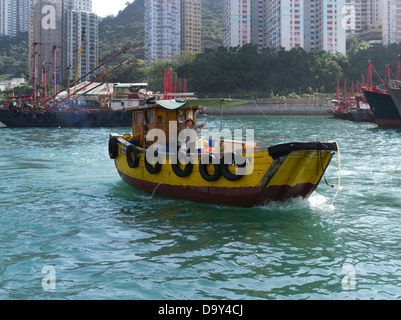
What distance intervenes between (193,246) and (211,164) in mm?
2979

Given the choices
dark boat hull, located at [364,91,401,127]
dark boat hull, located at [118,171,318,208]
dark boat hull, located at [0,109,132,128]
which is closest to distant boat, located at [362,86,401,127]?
dark boat hull, located at [364,91,401,127]

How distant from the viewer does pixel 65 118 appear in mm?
52312

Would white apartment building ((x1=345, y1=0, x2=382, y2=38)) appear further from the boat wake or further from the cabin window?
the boat wake

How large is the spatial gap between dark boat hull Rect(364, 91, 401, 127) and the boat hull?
38.4 metres

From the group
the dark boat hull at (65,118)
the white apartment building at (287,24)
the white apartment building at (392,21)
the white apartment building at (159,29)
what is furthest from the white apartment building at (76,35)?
the white apartment building at (392,21)

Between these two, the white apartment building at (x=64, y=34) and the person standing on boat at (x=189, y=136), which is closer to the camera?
the person standing on boat at (x=189, y=136)

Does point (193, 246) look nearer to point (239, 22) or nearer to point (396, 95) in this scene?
point (396, 95)

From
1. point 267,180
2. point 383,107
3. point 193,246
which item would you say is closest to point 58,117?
point 383,107

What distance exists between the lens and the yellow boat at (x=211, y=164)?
10.2 meters

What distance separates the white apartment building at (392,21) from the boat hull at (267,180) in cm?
14431

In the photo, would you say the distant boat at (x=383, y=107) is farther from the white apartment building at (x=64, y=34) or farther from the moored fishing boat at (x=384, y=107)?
the white apartment building at (x=64, y=34)
